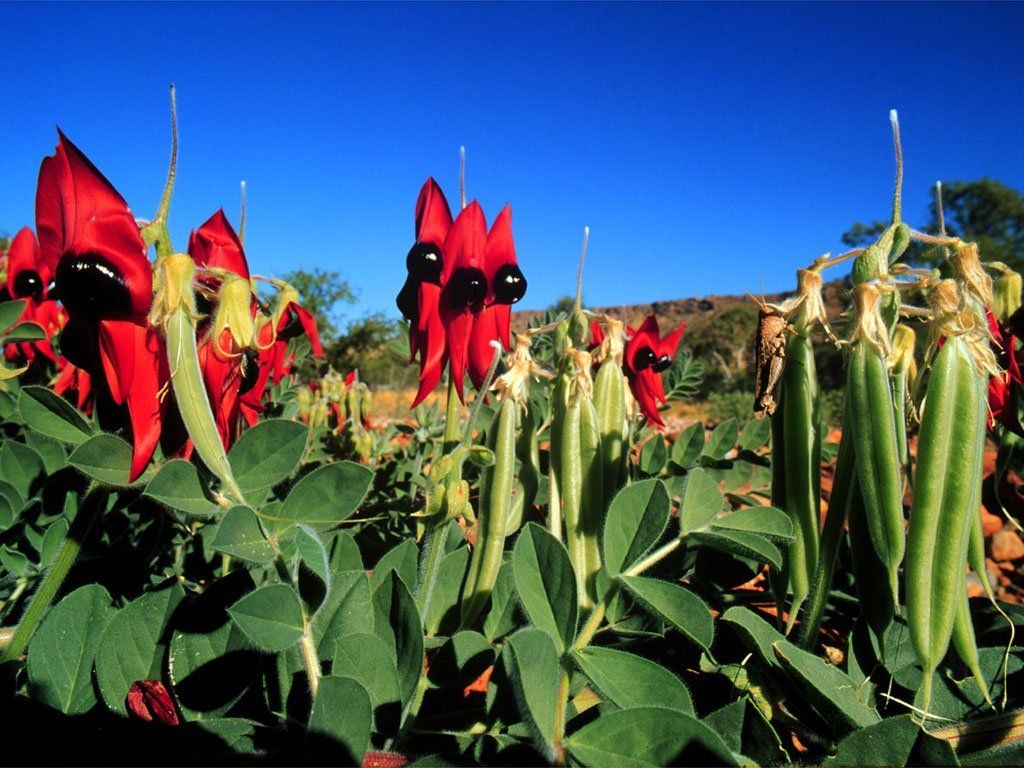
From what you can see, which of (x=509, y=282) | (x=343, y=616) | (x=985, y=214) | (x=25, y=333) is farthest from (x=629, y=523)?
(x=985, y=214)

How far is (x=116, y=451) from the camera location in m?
0.65

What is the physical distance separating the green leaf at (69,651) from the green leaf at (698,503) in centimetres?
57

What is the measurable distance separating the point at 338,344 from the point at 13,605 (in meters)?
12.3

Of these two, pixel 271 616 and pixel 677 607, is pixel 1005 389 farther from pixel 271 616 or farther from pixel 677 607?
pixel 271 616

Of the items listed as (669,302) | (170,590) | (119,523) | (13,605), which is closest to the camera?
(170,590)

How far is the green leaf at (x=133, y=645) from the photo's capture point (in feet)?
2.13

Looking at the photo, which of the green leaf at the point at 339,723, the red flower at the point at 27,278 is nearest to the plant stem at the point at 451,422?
the green leaf at the point at 339,723

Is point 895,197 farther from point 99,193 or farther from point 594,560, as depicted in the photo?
point 99,193

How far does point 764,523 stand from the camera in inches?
29.0

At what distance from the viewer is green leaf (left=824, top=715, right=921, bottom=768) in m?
0.58

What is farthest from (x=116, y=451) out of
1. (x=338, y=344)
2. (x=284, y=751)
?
(x=338, y=344)

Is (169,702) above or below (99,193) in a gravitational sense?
below

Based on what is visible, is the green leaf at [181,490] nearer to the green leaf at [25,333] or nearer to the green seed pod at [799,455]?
the green seed pod at [799,455]

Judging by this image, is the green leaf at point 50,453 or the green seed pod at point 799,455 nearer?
the green seed pod at point 799,455
